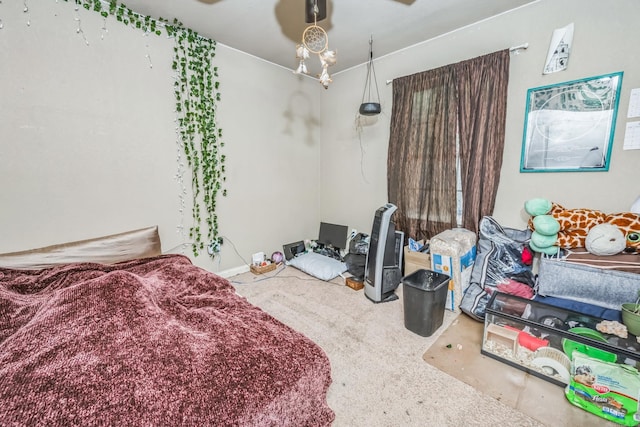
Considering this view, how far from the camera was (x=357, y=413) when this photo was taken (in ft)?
4.48

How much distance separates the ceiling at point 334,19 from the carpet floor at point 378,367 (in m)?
2.56

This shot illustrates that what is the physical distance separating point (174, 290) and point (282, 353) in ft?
2.98

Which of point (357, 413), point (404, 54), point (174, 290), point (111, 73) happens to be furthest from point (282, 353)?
point (404, 54)

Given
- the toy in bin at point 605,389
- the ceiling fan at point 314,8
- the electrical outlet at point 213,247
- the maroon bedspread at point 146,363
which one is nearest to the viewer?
the maroon bedspread at point 146,363

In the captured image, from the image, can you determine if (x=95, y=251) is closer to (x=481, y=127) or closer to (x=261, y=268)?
(x=261, y=268)

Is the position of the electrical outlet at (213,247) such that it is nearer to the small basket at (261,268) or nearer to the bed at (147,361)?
the small basket at (261,268)

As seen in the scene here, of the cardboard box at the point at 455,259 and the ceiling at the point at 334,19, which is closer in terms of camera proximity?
the ceiling at the point at 334,19

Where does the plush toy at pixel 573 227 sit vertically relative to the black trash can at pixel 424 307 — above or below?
above

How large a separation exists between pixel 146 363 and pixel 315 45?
193 cm

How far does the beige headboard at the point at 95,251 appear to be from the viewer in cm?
176

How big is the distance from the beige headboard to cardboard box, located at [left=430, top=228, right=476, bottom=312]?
2.50m

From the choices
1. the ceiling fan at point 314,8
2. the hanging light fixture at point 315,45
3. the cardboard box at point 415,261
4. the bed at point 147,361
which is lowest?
the cardboard box at point 415,261

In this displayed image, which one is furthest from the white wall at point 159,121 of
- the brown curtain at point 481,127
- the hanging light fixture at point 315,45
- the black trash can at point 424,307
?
the hanging light fixture at point 315,45

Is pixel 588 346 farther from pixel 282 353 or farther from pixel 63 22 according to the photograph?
pixel 63 22
